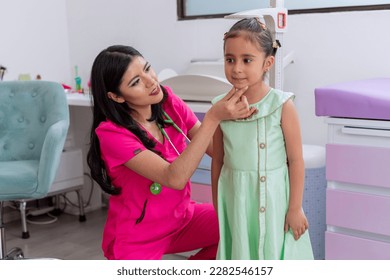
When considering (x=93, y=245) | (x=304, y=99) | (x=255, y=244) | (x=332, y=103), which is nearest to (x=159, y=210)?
(x=255, y=244)

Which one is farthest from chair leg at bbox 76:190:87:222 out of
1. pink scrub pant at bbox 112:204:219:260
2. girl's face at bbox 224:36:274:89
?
girl's face at bbox 224:36:274:89

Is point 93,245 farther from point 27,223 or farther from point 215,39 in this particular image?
point 215,39

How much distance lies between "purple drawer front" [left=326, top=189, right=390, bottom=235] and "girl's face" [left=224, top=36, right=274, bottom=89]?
0.68 meters

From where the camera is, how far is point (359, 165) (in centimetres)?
157

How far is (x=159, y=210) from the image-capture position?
139 centimetres

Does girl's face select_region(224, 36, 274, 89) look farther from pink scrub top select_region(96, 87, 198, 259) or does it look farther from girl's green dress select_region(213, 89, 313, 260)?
pink scrub top select_region(96, 87, 198, 259)

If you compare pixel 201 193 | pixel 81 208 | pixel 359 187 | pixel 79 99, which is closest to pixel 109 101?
pixel 359 187

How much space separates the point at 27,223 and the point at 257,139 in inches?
90.1

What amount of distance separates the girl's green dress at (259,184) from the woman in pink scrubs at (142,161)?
0.30ft

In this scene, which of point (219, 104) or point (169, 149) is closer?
point (219, 104)

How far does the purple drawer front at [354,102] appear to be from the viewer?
1.49 metres

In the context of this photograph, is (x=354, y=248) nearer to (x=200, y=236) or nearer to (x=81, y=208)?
(x=200, y=236)

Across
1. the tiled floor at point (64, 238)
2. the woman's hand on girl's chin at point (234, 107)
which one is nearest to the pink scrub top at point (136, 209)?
the woman's hand on girl's chin at point (234, 107)
